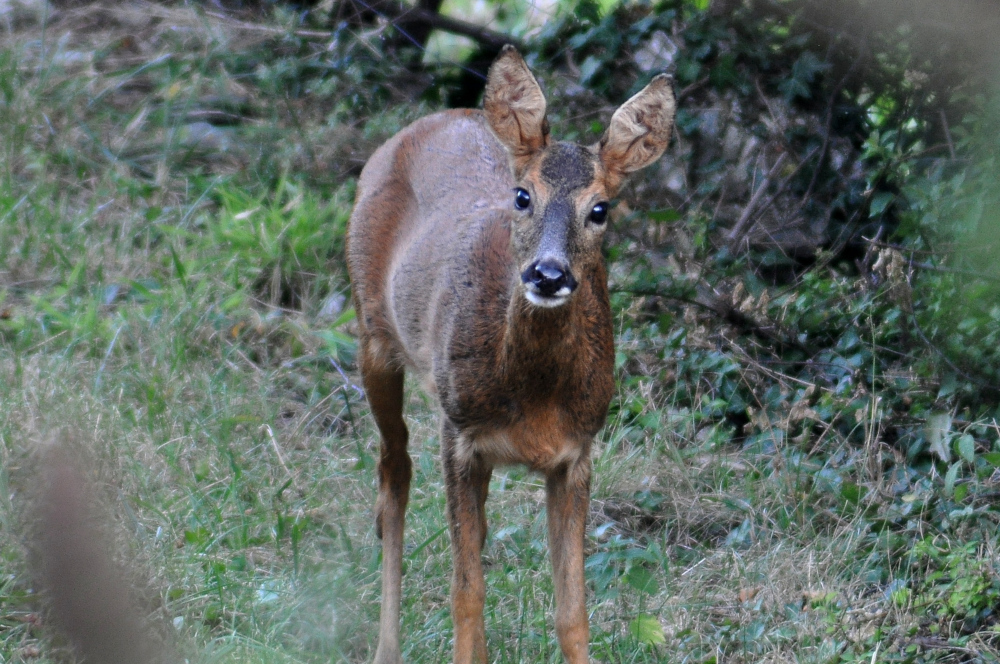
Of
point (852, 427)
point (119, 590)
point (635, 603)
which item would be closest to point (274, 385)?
point (635, 603)

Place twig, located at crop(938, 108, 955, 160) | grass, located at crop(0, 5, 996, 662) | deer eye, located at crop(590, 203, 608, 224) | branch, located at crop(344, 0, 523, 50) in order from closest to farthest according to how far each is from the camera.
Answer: deer eye, located at crop(590, 203, 608, 224) < grass, located at crop(0, 5, 996, 662) < twig, located at crop(938, 108, 955, 160) < branch, located at crop(344, 0, 523, 50)

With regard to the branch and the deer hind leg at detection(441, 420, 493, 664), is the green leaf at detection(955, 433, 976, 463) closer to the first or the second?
the deer hind leg at detection(441, 420, 493, 664)

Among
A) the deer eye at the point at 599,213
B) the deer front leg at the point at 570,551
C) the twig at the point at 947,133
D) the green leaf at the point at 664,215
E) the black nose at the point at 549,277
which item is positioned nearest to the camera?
the black nose at the point at 549,277

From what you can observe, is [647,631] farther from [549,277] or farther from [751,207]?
[751,207]

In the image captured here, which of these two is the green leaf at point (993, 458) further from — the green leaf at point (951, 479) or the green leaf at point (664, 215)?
the green leaf at point (664, 215)

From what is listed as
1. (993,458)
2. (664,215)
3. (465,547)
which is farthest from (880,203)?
(465,547)

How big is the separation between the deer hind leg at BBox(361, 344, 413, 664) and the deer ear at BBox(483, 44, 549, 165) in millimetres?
1268

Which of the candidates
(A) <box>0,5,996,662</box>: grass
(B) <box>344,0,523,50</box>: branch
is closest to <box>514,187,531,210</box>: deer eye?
(A) <box>0,5,996,662</box>: grass

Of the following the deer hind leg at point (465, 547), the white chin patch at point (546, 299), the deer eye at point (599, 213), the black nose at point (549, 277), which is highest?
the deer eye at point (599, 213)

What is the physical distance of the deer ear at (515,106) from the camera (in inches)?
144

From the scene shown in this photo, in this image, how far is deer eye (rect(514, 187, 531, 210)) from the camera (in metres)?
3.49

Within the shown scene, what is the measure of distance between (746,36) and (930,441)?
243cm

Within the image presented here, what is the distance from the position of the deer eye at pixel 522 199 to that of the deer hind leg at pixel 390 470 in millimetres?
1304

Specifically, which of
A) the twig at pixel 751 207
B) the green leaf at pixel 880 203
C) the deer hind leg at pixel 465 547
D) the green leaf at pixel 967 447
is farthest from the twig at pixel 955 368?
the deer hind leg at pixel 465 547
